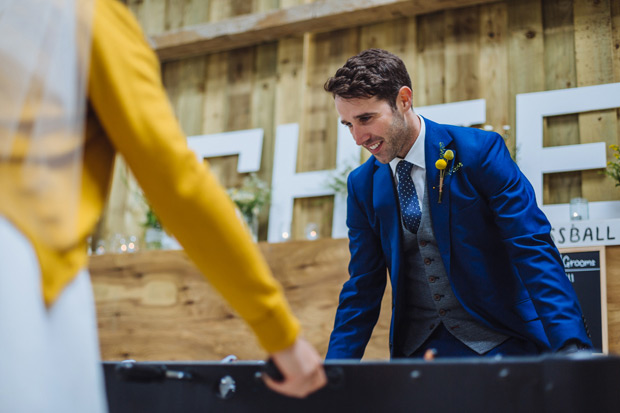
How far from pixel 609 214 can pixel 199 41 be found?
9.70 ft

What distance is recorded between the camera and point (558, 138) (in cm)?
396

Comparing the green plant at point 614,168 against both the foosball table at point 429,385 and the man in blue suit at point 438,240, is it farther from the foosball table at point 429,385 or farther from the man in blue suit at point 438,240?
the foosball table at point 429,385

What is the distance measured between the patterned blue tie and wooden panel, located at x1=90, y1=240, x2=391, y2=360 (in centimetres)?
137

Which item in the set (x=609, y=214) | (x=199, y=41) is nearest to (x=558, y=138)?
(x=609, y=214)

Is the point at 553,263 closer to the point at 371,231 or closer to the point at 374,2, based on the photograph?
the point at 371,231

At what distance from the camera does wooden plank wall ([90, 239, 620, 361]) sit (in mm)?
3721

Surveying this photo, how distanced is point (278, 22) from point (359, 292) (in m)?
3.01

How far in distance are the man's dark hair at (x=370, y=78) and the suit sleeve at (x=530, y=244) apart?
0.36m

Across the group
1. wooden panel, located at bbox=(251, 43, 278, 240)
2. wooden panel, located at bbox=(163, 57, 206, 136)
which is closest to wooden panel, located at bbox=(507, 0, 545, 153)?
wooden panel, located at bbox=(251, 43, 278, 240)

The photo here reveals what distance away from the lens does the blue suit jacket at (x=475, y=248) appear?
1864 millimetres

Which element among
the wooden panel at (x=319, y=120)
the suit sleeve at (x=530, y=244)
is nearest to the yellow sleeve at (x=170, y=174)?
the suit sleeve at (x=530, y=244)

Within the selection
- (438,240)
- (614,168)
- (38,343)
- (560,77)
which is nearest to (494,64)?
(560,77)

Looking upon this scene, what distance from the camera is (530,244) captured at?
189 centimetres

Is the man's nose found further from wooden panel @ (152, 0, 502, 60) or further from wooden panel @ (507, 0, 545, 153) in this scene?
wooden panel @ (152, 0, 502, 60)
